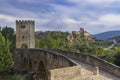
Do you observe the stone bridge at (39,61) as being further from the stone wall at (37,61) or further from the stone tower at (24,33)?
the stone tower at (24,33)

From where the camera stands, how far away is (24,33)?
51.1m

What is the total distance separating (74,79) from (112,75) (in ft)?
15.2

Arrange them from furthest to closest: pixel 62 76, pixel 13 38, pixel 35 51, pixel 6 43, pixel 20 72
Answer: pixel 13 38, pixel 6 43, pixel 20 72, pixel 35 51, pixel 62 76

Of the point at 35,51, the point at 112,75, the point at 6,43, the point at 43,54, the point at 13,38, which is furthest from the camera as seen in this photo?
the point at 13,38

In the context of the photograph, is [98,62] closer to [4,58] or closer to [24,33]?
[4,58]

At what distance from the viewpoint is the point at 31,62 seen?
4162 cm

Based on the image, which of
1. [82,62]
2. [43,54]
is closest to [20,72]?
[43,54]

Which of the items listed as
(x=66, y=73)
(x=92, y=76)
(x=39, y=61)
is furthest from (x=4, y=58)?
(x=66, y=73)

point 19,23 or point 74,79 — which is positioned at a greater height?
point 19,23

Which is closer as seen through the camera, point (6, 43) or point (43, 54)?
point (43, 54)

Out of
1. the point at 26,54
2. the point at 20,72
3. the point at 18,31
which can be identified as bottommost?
the point at 20,72

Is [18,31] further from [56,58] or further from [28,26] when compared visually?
[56,58]

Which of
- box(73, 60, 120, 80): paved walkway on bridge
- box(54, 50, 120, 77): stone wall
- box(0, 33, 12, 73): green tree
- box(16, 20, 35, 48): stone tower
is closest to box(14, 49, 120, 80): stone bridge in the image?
box(54, 50, 120, 77): stone wall

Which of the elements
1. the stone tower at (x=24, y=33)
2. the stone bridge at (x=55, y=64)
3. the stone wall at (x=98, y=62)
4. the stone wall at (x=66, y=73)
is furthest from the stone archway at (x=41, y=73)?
the stone wall at (x=66, y=73)
